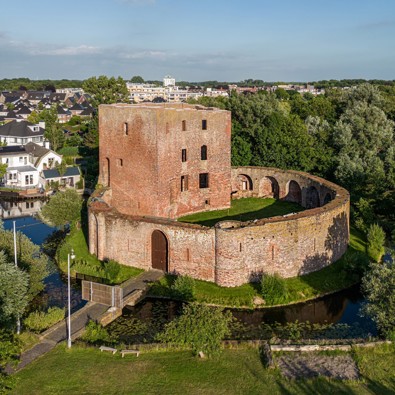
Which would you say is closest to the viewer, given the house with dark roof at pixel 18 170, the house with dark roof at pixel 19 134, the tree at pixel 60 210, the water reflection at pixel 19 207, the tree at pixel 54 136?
the tree at pixel 60 210

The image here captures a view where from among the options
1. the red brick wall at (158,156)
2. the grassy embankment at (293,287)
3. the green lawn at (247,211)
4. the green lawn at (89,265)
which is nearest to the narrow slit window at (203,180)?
the red brick wall at (158,156)

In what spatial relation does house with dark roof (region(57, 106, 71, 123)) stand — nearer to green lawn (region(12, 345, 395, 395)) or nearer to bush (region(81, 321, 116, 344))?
bush (region(81, 321, 116, 344))

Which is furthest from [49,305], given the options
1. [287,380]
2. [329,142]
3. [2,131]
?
[2,131]

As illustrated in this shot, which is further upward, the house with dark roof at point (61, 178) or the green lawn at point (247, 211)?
the house with dark roof at point (61, 178)

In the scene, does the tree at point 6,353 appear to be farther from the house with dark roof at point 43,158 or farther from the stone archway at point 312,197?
the house with dark roof at point 43,158

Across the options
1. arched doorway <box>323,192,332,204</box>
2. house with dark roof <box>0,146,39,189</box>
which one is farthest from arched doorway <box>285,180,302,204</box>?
house with dark roof <box>0,146,39,189</box>

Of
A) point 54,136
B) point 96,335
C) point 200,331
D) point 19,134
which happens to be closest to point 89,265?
point 96,335
